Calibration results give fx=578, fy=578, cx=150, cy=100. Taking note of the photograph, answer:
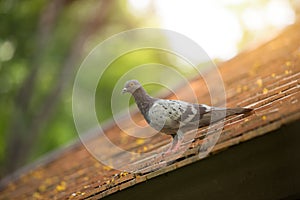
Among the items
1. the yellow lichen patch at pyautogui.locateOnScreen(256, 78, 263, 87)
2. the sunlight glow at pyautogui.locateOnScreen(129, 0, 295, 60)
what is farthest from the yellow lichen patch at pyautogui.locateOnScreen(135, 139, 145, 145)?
the sunlight glow at pyautogui.locateOnScreen(129, 0, 295, 60)

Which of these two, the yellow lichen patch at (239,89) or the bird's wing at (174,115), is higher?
the yellow lichen patch at (239,89)

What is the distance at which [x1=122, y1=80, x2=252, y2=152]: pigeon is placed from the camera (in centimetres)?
342

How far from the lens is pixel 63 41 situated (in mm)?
19812

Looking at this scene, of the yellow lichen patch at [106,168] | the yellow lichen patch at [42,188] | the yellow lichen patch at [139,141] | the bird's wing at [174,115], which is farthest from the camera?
the yellow lichen patch at [42,188]

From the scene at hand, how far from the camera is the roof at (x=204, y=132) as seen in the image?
321 centimetres

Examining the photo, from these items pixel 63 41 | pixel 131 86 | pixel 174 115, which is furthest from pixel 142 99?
pixel 63 41

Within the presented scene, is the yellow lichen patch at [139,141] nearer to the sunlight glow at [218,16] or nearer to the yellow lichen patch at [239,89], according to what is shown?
the yellow lichen patch at [239,89]

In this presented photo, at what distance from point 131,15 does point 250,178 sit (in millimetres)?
18097

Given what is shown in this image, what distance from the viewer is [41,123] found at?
14844 millimetres

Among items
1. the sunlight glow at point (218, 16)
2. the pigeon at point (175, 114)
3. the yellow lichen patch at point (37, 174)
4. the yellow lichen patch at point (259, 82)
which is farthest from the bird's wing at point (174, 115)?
the sunlight glow at point (218, 16)

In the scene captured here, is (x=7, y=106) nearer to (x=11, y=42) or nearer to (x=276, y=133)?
(x=11, y=42)

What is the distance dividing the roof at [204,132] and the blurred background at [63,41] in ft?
16.9

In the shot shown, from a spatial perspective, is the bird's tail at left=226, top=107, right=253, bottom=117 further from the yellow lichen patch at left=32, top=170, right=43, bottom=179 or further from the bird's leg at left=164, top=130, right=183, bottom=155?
the yellow lichen patch at left=32, top=170, right=43, bottom=179

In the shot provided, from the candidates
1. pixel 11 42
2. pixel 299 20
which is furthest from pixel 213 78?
pixel 11 42
